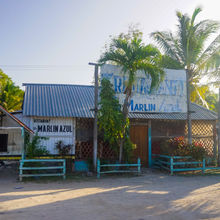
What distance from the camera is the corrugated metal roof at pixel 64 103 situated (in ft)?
41.6

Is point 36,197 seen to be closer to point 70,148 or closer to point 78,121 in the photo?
point 70,148

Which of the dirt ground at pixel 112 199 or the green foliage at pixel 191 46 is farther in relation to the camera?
the green foliage at pixel 191 46

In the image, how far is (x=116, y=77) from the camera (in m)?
12.1

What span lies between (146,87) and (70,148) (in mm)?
4704

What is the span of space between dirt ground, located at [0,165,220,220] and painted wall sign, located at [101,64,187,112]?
349cm

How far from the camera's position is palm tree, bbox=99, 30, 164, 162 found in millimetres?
11375

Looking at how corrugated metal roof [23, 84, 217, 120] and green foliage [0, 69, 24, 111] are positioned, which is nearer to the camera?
corrugated metal roof [23, 84, 217, 120]

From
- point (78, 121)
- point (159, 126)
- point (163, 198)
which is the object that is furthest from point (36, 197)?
point (159, 126)

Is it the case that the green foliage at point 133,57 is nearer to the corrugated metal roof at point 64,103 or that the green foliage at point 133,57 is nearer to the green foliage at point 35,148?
the corrugated metal roof at point 64,103

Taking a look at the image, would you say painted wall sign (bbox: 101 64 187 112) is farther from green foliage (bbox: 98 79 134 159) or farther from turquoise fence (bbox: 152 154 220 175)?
turquoise fence (bbox: 152 154 220 175)

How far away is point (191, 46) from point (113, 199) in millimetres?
10114

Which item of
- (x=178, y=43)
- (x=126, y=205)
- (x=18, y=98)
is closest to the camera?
(x=126, y=205)

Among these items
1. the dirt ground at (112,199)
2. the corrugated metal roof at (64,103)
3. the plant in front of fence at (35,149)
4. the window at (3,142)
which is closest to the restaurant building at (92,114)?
the corrugated metal roof at (64,103)

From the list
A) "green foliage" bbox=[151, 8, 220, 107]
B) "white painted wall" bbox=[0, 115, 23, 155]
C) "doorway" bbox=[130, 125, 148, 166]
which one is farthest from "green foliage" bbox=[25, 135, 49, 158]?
"green foliage" bbox=[151, 8, 220, 107]
